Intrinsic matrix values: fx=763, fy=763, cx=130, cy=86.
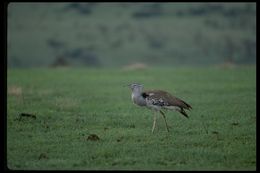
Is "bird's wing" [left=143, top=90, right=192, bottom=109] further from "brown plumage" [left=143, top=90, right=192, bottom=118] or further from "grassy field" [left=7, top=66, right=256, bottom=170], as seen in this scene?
"grassy field" [left=7, top=66, right=256, bottom=170]

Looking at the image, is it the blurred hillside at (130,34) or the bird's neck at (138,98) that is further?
the blurred hillside at (130,34)

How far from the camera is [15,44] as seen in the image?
4894 centimetres

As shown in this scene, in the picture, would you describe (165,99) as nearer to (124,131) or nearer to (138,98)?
(138,98)

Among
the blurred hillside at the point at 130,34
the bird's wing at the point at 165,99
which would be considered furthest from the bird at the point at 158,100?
the blurred hillside at the point at 130,34

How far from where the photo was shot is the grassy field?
12.6m

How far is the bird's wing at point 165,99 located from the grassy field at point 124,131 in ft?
1.81

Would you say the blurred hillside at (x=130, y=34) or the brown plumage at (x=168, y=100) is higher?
the blurred hillside at (x=130, y=34)

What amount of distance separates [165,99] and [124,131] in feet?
3.34

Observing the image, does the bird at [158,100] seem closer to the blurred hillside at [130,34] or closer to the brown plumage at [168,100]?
the brown plumage at [168,100]

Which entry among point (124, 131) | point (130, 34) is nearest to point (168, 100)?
point (124, 131)

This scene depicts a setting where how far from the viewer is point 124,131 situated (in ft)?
48.9

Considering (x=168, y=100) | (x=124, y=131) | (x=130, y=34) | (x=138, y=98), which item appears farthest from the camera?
(x=130, y=34)

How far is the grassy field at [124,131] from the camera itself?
12.6 meters

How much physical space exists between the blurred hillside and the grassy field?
23745mm
